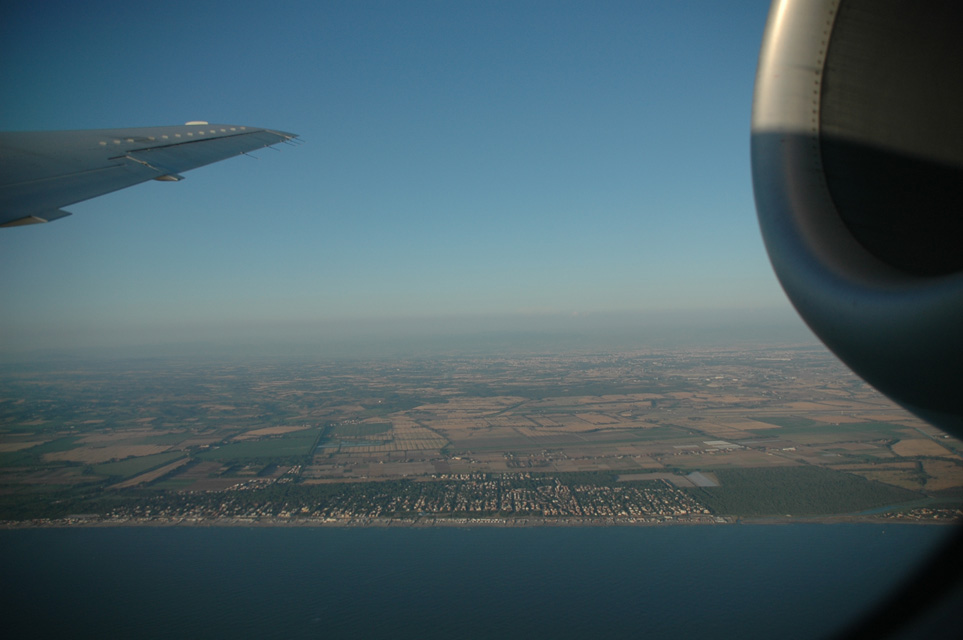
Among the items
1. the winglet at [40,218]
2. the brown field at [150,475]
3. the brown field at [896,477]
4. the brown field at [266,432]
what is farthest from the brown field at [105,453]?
the brown field at [896,477]

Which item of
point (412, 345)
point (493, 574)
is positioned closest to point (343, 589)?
point (493, 574)

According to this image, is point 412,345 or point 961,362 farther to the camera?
point 412,345

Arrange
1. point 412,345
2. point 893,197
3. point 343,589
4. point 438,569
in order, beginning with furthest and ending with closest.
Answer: point 412,345
point 438,569
point 343,589
point 893,197

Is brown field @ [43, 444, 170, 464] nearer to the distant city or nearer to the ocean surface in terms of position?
the distant city

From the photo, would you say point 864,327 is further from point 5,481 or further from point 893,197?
point 5,481

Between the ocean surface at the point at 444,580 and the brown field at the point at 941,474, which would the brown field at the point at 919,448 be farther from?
the ocean surface at the point at 444,580

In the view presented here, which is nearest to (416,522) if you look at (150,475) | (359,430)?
(150,475)

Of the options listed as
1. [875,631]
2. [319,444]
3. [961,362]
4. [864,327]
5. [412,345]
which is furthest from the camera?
[412,345]

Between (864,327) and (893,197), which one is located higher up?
(893,197)
